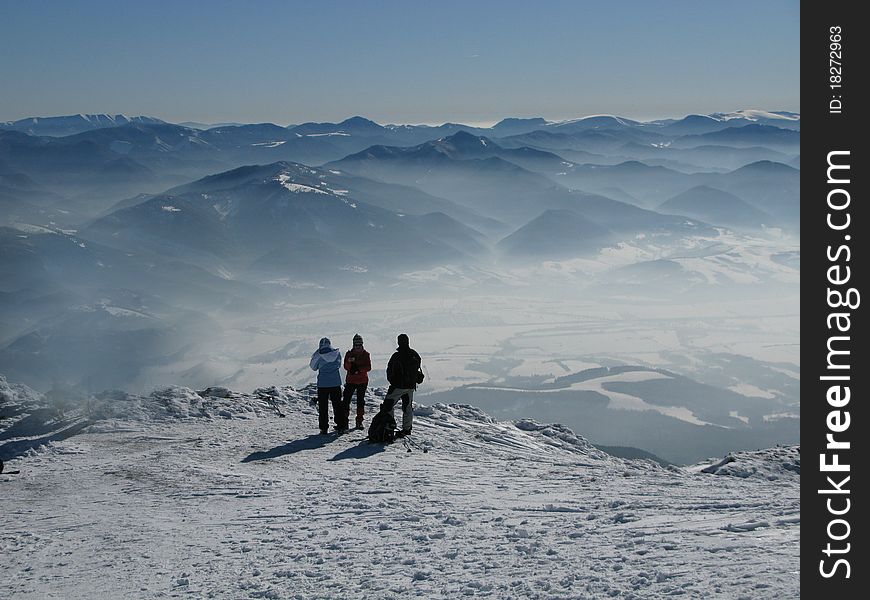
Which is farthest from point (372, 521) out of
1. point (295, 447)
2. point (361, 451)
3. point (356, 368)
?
point (356, 368)

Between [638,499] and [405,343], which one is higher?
[405,343]

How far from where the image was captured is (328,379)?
1321 cm

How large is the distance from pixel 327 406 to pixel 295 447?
1032mm

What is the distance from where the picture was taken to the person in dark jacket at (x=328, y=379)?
1315 centimetres

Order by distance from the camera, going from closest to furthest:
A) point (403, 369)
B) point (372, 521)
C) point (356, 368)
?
point (372, 521)
point (403, 369)
point (356, 368)

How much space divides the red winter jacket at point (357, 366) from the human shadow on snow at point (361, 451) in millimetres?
1113

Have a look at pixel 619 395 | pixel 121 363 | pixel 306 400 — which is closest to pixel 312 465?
pixel 306 400

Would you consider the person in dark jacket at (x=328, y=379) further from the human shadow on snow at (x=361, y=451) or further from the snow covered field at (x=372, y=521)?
the human shadow on snow at (x=361, y=451)

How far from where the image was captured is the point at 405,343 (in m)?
12.4
